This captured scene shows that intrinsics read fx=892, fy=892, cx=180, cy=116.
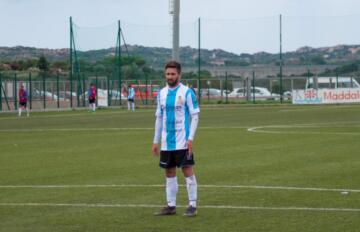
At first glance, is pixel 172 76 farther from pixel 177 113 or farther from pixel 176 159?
pixel 176 159

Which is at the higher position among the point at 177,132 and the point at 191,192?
the point at 177,132

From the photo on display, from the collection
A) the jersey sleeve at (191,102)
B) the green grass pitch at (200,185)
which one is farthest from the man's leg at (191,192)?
the jersey sleeve at (191,102)

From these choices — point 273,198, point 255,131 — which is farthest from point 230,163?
point 255,131

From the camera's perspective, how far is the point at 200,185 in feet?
48.5

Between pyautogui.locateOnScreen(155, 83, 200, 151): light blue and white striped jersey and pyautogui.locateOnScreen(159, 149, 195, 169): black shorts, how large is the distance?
0.06 meters

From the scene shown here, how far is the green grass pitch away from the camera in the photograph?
1112 cm

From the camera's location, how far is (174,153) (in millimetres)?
11812

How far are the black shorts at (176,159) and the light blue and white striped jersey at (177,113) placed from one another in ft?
0.19

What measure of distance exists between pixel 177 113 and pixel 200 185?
10.5ft

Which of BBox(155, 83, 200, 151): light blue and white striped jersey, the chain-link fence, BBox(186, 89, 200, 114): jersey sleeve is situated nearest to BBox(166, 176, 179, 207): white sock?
BBox(155, 83, 200, 151): light blue and white striped jersey

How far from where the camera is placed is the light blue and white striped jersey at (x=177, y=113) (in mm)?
11766

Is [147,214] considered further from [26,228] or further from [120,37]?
[120,37]

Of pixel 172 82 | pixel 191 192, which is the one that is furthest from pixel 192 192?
pixel 172 82

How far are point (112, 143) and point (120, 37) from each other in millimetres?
43852
